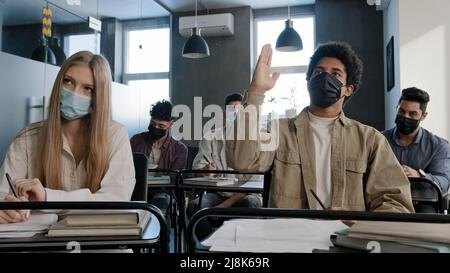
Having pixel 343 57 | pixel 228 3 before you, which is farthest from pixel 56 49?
pixel 343 57

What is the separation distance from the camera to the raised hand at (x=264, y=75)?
A: 1154 millimetres

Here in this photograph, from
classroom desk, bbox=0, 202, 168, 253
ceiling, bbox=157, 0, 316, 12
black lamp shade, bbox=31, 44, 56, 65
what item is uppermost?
ceiling, bbox=157, 0, 316, 12

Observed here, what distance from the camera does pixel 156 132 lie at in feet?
10.5

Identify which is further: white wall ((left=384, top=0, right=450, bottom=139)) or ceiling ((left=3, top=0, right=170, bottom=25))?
white wall ((left=384, top=0, right=450, bottom=139))

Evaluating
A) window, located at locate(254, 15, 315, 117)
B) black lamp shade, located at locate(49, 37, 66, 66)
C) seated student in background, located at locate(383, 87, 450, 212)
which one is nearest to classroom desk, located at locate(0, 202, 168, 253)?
seated student in background, located at locate(383, 87, 450, 212)

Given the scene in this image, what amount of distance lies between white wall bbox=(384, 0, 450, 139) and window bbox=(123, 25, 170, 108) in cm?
343

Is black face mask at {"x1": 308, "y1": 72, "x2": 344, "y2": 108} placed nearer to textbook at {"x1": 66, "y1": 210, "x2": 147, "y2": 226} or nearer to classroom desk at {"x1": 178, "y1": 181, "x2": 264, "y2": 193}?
classroom desk at {"x1": 178, "y1": 181, "x2": 264, "y2": 193}

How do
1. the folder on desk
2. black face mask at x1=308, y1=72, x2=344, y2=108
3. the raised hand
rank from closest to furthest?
the folder on desk → the raised hand → black face mask at x1=308, y1=72, x2=344, y2=108

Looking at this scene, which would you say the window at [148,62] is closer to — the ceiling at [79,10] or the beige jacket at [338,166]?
the ceiling at [79,10]

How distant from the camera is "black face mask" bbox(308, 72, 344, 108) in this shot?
1.48 meters

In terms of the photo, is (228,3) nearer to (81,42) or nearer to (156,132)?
(81,42)

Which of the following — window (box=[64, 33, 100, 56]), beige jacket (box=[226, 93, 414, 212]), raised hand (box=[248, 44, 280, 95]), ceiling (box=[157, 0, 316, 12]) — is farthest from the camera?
ceiling (box=[157, 0, 316, 12])

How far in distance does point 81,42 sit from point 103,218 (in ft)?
13.6

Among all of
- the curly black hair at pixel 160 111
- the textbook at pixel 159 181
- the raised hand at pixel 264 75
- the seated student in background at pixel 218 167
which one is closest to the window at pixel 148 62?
the curly black hair at pixel 160 111
